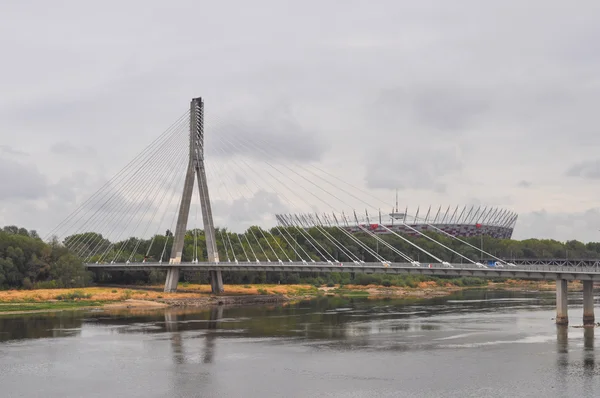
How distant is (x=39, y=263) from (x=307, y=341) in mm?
61199

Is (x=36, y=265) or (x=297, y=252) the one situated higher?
(x=297, y=252)

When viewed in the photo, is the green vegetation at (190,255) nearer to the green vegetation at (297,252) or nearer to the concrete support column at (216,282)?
the green vegetation at (297,252)

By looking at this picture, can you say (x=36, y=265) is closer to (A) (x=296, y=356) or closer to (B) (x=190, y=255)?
(B) (x=190, y=255)

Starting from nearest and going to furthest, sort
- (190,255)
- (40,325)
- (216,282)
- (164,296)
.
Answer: (40,325), (164,296), (216,282), (190,255)

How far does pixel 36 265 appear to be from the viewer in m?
102

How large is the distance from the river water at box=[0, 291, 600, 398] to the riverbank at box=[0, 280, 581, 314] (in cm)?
969

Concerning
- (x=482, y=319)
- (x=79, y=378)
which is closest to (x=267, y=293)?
(x=482, y=319)

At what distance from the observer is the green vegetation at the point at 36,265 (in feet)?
328

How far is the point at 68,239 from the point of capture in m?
142

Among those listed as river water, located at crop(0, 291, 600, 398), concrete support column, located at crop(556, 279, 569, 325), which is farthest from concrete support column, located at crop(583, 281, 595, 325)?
river water, located at crop(0, 291, 600, 398)

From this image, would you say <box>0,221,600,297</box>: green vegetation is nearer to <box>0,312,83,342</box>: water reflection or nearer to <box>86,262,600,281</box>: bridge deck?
<box>86,262,600,281</box>: bridge deck

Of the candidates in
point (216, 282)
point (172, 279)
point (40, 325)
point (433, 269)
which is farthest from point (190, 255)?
point (433, 269)

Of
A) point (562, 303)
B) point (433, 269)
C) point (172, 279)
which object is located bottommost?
point (562, 303)

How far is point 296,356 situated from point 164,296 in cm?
5273
